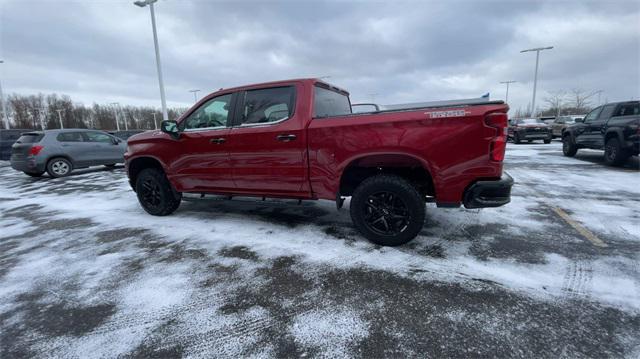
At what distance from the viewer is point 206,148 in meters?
4.23

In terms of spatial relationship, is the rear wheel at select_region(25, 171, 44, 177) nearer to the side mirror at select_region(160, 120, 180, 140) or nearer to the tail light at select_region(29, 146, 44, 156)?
the tail light at select_region(29, 146, 44, 156)

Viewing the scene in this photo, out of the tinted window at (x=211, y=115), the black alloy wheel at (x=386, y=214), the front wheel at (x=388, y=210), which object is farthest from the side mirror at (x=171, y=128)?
the black alloy wheel at (x=386, y=214)

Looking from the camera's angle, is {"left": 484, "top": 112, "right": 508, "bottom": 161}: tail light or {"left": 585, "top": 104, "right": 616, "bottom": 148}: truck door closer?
{"left": 484, "top": 112, "right": 508, "bottom": 161}: tail light

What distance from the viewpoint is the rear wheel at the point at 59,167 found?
980 centimetres

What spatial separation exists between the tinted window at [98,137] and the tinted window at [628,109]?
1666 centimetres

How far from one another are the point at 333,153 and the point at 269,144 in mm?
869

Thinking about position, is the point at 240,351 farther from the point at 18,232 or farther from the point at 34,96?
the point at 34,96

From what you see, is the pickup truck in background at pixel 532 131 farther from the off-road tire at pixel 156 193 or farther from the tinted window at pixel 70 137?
the tinted window at pixel 70 137

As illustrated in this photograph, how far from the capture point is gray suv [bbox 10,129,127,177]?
948 cm

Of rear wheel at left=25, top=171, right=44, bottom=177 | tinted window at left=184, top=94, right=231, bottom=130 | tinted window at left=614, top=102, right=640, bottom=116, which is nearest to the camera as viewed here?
tinted window at left=184, top=94, right=231, bottom=130

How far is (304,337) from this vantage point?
2021 millimetres

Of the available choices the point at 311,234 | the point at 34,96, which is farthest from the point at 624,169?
the point at 34,96

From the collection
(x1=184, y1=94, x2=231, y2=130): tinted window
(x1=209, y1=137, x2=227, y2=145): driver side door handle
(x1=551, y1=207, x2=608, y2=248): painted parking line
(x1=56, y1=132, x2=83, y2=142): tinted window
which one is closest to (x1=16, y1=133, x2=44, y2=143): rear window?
(x1=56, y1=132, x2=83, y2=142): tinted window

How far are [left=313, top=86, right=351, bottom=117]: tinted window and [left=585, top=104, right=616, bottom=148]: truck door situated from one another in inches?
333
